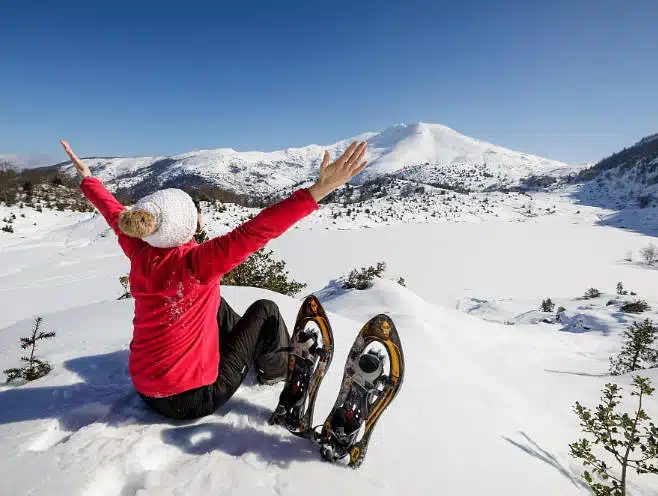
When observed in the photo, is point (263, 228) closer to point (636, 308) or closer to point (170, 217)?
point (170, 217)

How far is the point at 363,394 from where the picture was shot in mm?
2201

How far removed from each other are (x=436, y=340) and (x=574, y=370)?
3.39 meters

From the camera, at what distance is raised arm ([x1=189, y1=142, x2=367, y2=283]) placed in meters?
1.67

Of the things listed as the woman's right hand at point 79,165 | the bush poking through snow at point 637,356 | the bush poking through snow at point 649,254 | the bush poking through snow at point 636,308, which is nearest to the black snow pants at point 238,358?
the woman's right hand at point 79,165

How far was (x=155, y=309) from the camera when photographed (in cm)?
193

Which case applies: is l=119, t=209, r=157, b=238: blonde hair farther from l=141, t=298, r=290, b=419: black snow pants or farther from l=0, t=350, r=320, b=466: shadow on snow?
l=0, t=350, r=320, b=466: shadow on snow

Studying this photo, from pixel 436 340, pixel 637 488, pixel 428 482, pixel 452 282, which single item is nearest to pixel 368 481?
pixel 428 482

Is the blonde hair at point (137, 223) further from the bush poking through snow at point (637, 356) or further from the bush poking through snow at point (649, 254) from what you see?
the bush poking through snow at point (649, 254)

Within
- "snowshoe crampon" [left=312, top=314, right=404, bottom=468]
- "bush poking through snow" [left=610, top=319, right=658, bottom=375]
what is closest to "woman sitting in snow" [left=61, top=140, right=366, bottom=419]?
"snowshoe crampon" [left=312, top=314, right=404, bottom=468]

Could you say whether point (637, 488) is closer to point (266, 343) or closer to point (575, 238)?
point (266, 343)

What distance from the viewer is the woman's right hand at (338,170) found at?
5.83 ft

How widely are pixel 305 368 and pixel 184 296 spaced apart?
3.27ft

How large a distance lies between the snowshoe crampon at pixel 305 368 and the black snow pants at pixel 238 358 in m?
0.18

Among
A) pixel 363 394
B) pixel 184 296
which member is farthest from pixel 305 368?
pixel 184 296
